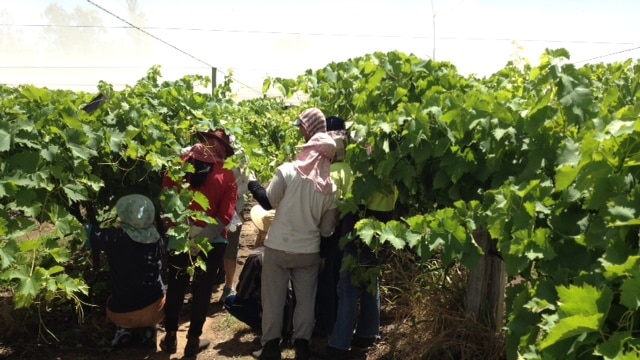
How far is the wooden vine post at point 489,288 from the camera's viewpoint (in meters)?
3.93

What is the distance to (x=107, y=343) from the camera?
4.54 meters

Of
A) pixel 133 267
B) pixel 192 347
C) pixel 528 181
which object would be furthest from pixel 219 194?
pixel 528 181

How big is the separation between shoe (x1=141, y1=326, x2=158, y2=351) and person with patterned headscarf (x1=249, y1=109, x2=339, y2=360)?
79 cm

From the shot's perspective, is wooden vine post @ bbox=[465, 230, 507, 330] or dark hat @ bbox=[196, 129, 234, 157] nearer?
wooden vine post @ bbox=[465, 230, 507, 330]

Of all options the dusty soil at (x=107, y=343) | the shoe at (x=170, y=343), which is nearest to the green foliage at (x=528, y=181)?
the dusty soil at (x=107, y=343)

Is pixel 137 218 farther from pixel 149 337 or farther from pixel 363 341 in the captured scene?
pixel 363 341

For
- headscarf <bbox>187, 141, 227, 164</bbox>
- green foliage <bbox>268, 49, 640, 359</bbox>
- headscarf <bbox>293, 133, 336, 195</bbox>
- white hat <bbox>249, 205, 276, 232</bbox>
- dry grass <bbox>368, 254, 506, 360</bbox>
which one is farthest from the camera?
white hat <bbox>249, 205, 276, 232</bbox>

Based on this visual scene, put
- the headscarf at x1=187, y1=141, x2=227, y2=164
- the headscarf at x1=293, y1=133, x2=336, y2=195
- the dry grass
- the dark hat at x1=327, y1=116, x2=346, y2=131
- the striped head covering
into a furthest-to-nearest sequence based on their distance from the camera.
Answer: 1. the dark hat at x1=327, y1=116, x2=346, y2=131
2. the headscarf at x1=187, y1=141, x2=227, y2=164
3. the striped head covering
4. the headscarf at x1=293, y1=133, x2=336, y2=195
5. the dry grass

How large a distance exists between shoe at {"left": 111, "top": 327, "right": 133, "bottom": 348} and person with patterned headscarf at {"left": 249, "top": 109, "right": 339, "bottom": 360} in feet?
3.11

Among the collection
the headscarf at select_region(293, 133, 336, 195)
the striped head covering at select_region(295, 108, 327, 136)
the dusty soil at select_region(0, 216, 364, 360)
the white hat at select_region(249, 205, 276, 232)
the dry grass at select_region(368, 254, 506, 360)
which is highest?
the striped head covering at select_region(295, 108, 327, 136)

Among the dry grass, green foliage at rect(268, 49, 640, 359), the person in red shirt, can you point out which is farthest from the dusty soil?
green foliage at rect(268, 49, 640, 359)

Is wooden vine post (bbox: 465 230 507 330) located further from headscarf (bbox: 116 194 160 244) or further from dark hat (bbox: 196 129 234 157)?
Result: headscarf (bbox: 116 194 160 244)

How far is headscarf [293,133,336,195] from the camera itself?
13.3 ft

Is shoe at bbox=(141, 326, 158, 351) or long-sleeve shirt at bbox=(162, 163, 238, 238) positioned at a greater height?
long-sleeve shirt at bbox=(162, 163, 238, 238)
